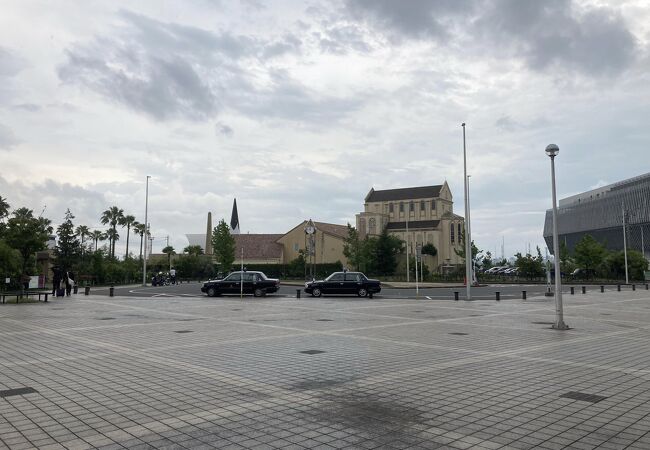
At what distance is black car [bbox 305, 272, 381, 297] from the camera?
2974cm

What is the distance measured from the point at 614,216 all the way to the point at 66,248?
9798 cm

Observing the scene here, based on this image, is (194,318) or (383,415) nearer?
(383,415)

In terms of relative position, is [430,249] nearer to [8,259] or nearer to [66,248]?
[66,248]

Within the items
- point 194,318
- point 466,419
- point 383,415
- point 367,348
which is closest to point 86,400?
point 383,415

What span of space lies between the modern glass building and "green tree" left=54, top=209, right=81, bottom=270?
255 ft

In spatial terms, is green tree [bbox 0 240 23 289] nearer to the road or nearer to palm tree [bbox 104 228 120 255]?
the road

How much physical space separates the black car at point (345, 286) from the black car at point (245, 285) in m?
2.49

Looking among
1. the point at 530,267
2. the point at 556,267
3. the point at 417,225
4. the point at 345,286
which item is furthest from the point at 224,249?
the point at 556,267

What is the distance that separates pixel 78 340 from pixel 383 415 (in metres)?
8.83

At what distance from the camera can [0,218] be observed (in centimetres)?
4594

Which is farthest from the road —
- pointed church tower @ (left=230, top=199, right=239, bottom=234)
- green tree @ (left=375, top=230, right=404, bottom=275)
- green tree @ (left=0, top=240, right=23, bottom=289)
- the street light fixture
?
pointed church tower @ (left=230, top=199, right=239, bottom=234)

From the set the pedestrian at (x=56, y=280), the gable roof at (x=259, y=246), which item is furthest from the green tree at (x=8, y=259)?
the gable roof at (x=259, y=246)

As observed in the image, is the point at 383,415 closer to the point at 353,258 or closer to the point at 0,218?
the point at 0,218

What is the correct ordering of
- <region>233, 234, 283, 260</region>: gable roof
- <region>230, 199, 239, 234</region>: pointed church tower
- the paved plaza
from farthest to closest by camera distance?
<region>230, 199, 239, 234</region>: pointed church tower
<region>233, 234, 283, 260</region>: gable roof
the paved plaza
